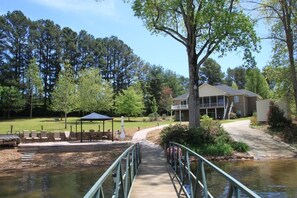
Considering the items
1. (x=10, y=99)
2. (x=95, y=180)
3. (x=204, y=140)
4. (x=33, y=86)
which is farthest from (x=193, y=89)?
(x=33, y=86)

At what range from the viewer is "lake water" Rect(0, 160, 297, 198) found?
12891 mm

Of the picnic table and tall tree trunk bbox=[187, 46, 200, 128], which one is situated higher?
tall tree trunk bbox=[187, 46, 200, 128]

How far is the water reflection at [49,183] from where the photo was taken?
13672mm

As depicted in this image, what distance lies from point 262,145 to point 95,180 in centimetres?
1395

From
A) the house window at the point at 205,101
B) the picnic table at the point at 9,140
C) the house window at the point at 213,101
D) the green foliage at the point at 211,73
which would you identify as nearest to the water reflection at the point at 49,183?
the picnic table at the point at 9,140

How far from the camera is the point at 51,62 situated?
3457 inches

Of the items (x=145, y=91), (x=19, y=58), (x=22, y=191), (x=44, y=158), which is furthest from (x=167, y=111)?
(x=22, y=191)

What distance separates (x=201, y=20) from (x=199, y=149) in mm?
8658

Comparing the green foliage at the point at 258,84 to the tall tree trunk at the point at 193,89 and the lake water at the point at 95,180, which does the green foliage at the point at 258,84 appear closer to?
the tall tree trunk at the point at 193,89

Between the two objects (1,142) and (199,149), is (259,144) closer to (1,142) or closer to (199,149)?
(199,149)

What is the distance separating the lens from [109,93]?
65.4m

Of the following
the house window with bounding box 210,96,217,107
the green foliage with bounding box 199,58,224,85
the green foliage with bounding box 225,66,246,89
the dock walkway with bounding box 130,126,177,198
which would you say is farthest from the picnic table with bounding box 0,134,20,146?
the green foliage with bounding box 225,66,246,89

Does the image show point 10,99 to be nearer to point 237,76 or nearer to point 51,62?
point 51,62

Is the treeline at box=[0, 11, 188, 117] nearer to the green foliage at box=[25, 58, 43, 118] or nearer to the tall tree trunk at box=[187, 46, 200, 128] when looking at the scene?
the green foliage at box=[25, 58, 43, 118]
